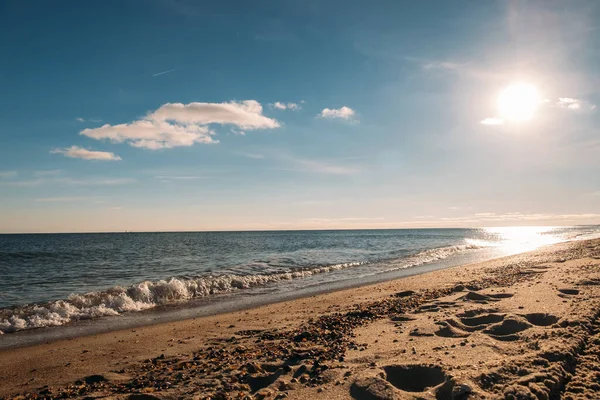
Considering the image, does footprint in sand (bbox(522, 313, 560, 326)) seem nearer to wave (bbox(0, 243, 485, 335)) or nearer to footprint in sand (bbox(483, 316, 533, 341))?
A: footprint in sand (bbox(483, 316, 533, 341))

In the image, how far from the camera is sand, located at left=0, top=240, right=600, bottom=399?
16.9 ft

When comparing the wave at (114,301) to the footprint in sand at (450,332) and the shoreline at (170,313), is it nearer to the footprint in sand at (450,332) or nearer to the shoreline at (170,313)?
the shoreline at (170,313)

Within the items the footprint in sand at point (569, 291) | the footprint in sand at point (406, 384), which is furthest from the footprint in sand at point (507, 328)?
the footprint in sand at point (569, 291)

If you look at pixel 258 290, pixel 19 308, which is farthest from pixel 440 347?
pixel 19 308

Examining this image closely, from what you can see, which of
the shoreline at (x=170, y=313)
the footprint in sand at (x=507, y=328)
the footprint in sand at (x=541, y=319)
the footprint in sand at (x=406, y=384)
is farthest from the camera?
the shoreline at (x=170, y=313)

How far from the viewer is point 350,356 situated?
6.47m

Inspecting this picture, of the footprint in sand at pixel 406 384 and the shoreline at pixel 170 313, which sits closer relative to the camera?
the footprint in sand at pixel 406 384

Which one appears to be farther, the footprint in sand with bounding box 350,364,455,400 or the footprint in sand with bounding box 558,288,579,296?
the footprint in sand with bounding box 558,288,579,296

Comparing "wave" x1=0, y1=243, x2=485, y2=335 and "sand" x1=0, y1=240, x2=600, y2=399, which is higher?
"sand" x1=0, y1=240, x2=600, y2=399

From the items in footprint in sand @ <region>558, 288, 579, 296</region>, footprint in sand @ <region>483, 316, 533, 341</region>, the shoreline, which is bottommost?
the shoreline

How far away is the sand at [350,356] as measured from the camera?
5.16 meters

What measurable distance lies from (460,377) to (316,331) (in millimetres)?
3859

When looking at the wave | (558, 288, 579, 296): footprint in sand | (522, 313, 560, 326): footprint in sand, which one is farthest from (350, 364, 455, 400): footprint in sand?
the wave

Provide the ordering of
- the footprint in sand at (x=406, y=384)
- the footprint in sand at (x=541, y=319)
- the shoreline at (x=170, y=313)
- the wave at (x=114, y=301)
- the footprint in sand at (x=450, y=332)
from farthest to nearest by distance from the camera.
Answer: the wave at (x=114, y=301) → the shoreline at (x=170, y=313) → the footprint in sand at (x=541, y=319) → the footprint in sand at (x=450, y=332) → the footprint in sand at (x=406, y=384)
